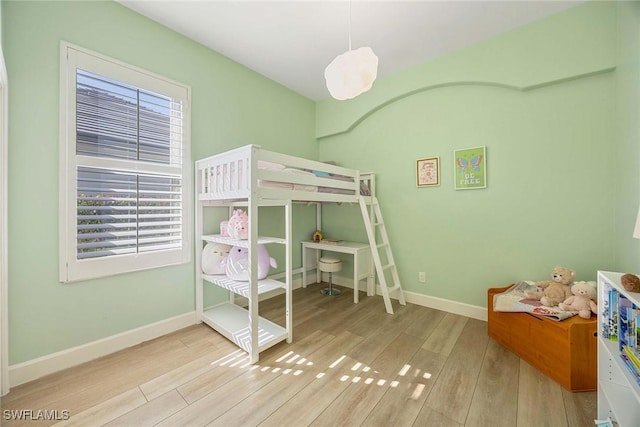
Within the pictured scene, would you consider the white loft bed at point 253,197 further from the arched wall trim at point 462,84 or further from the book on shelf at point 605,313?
the book on shelf at point 605,313

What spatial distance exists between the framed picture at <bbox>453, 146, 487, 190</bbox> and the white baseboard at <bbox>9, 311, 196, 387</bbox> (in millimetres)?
3026

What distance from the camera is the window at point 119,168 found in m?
1.72

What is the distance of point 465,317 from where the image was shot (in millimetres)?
2488

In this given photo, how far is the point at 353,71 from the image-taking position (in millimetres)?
1507

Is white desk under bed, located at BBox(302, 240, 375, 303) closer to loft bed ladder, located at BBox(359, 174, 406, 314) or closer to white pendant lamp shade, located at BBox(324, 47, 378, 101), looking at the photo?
loft bed ladder, located at BBox(359, 174, 406, 314)

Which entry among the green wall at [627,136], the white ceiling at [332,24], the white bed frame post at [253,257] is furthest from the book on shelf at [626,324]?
the white ceiling at [332,24]

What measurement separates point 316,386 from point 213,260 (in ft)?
4.65

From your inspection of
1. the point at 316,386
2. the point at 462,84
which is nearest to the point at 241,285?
the point at 316,386

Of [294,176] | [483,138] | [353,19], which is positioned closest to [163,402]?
[294,176]

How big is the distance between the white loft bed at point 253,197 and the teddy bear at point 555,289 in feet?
4.09

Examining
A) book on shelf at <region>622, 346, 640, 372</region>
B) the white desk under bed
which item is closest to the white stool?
the white desk under bed

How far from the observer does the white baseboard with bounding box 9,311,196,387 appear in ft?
5.11

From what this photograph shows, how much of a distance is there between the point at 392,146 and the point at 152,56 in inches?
101

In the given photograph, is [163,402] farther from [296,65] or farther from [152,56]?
[296,65]
